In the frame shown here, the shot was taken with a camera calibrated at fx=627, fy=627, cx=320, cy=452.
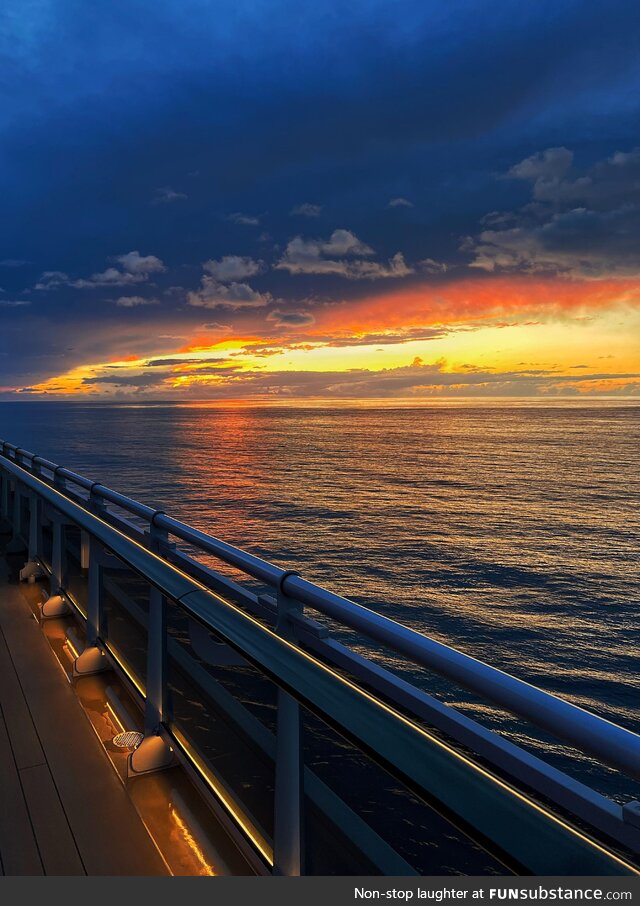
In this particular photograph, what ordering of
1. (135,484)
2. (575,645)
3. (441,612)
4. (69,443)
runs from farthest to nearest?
(69,443), (135,484), (441,612), (575,645)

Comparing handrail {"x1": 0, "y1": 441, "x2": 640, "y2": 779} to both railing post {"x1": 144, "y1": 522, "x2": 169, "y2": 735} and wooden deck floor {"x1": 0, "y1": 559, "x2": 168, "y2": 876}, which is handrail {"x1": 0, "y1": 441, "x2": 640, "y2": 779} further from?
wooden deck floor {"x1": 0, "y1": 559, "x2": 168, "y2": 876}

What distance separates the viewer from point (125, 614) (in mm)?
3707

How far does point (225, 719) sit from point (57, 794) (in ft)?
3.44

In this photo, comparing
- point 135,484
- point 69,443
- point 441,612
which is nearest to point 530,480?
point 135,484

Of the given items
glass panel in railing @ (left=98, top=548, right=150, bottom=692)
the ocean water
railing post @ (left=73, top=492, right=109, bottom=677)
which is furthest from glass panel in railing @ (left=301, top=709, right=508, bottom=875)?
the ocean water

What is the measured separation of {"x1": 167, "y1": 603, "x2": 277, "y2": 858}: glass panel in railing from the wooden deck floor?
1.23 feet

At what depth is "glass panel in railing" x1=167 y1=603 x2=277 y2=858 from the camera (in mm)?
2166

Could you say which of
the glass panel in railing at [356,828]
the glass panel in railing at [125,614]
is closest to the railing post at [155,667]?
the glass panel in railing at [125,614]

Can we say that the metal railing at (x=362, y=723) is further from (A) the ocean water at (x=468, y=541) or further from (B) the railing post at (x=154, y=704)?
(A) the ocean water at (x=468, y=541)

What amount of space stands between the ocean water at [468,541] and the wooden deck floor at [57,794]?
13657mm

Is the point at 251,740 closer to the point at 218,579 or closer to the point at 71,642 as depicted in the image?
the point at 218,579

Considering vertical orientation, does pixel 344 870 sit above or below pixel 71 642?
above

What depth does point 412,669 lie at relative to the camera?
18500 millimetres

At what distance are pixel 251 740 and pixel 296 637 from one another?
45cm
